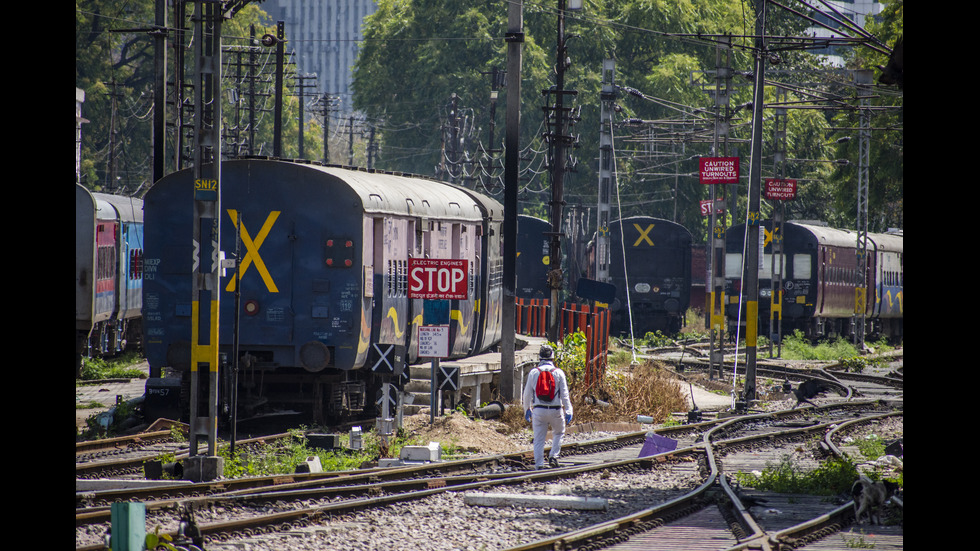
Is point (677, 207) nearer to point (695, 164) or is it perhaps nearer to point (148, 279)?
point (695, 164)

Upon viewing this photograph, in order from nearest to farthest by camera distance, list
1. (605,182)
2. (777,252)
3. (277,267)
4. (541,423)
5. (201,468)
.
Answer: (201,468)
(541,423)
(277,267)
(605,182)
(777,252)

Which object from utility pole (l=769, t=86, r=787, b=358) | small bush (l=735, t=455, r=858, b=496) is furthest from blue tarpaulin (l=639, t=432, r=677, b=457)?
utility pole (l=769, t=86, r=787, b=358)

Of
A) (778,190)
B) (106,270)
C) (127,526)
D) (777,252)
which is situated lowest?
(127,526)

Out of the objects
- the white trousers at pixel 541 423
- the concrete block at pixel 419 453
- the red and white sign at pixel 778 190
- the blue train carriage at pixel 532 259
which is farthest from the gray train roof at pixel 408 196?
the blue train carriage at pixel 532 259

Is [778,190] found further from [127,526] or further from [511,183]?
[127,526]

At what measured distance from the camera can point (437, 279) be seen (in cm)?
1639

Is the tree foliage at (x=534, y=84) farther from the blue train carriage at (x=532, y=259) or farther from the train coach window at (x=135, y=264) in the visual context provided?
the train coach window at (x=135, y=264)

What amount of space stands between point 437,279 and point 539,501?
16.9 feet

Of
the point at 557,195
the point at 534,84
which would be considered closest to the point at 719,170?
the point at 557,195

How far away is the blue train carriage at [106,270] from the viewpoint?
23.0 metres

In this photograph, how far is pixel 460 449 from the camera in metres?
15.9
